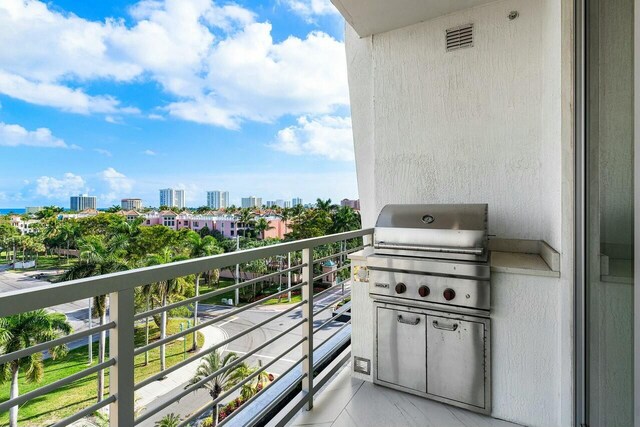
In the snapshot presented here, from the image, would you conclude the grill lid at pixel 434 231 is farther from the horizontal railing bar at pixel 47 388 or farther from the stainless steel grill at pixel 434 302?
the horizontal railing bar at pixel 47 388

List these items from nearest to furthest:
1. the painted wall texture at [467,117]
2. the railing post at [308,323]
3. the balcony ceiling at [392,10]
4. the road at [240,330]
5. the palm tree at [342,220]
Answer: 1. the railing post at [308,323]
2. the painted wall texture at [467,117]
3. the balcony ceiling at [392,10]
4. the road at [240,330]
5. the palm tree at [342,220]

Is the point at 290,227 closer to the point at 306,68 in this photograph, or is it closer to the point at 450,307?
the point at 306,68

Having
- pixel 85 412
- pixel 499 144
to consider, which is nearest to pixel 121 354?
pixel 85 412

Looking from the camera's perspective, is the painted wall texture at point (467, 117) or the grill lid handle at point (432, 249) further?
the painted wall texture at point (467, 117)

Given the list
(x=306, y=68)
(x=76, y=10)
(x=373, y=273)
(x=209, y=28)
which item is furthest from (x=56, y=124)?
(x=373, y=273)

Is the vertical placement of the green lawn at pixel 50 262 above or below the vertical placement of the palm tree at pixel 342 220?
below

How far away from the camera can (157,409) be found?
110cm

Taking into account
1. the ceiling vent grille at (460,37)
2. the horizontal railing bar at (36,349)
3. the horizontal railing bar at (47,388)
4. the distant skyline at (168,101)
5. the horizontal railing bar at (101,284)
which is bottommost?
the horizontal railing bar at (47,388)

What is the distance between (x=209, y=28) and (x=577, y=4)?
162 ft

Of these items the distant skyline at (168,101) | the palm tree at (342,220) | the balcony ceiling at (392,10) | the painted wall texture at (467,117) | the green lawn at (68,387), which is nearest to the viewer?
the painted wall texture at (467,117)

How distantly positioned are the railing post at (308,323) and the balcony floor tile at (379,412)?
13cm

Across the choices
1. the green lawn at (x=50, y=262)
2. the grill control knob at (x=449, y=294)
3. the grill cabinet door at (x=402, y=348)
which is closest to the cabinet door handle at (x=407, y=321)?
the grill cabinet door at (x=402, y=348)

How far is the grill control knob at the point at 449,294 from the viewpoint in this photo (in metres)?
1.98

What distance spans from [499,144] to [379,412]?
205 cm
